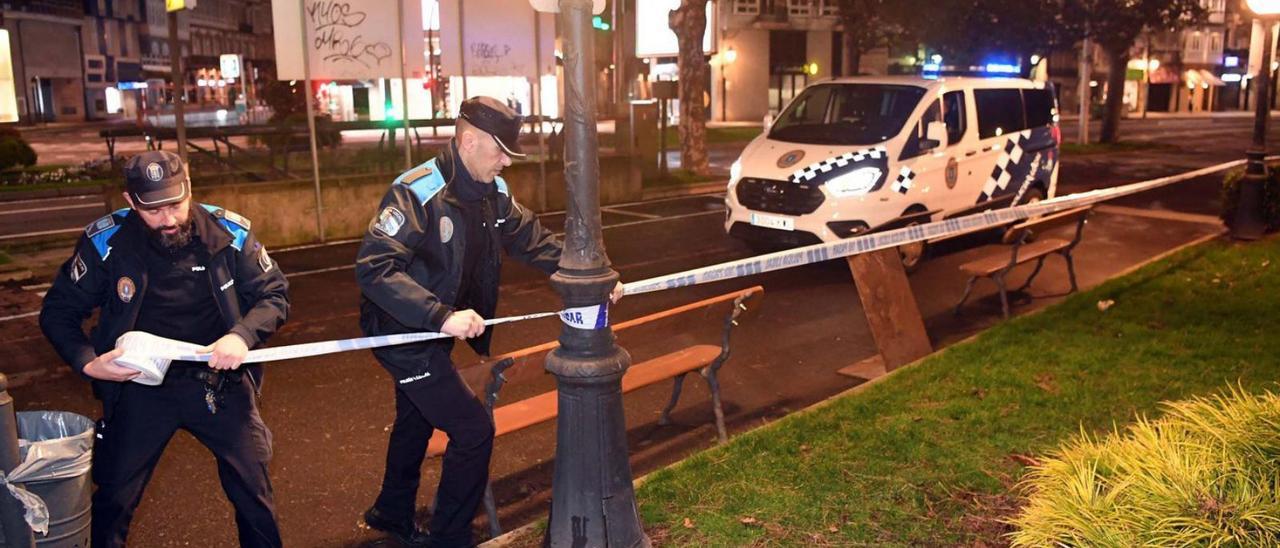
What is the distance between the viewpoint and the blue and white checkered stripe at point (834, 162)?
33.2 feet

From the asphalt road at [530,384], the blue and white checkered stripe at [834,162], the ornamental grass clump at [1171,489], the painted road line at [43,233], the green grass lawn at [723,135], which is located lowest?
the asphalt road at [530,384]

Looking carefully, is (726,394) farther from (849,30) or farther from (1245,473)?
(849,30)

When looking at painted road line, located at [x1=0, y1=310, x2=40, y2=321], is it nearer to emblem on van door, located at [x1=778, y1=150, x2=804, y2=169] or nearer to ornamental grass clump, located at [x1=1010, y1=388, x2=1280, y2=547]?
emblem on van door, located at [x1=778, y1=150, x2=804, y2=169]

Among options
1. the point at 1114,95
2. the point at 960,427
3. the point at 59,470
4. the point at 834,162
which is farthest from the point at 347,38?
the point at 1114,95

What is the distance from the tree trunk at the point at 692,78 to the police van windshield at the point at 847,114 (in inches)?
342

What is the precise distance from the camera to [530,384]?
22.5 ft

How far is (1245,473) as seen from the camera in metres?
3.96

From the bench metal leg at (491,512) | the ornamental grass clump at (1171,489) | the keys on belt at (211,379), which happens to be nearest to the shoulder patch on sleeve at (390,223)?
the keys on belt at (211,379)

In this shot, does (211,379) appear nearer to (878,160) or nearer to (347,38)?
(878,160)

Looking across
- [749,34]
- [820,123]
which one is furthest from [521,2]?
[749,34]

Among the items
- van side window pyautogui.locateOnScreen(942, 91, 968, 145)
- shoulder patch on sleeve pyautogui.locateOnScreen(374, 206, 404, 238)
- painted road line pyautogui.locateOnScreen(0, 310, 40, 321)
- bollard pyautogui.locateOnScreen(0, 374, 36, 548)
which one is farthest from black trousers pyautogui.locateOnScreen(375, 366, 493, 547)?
van side window pyautogui.locateOnScreen(942, 91, 968, 145)

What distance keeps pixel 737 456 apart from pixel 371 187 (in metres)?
9.67

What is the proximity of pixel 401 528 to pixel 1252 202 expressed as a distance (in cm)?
1045

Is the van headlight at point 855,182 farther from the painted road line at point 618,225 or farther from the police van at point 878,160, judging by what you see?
the painted road line at point 618,225
